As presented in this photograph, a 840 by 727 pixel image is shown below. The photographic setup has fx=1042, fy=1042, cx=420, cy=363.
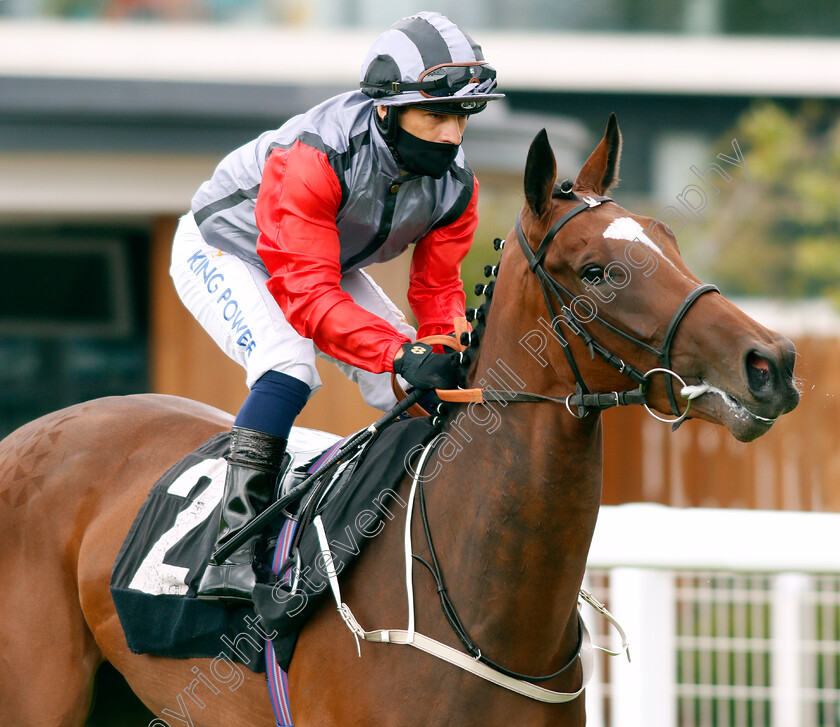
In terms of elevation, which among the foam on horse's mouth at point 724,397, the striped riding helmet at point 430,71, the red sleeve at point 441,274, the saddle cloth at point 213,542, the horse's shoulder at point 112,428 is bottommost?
the saddle cloth at point 213,542

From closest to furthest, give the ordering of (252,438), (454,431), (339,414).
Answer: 1. (454,431)
2. (252,438)
3. (339,414)

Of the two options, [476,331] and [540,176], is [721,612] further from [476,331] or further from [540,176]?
[540,176]

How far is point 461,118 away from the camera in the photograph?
2.62m

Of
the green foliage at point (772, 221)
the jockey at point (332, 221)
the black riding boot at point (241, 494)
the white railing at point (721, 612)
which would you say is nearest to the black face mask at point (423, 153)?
the jockey at point (332, 221)

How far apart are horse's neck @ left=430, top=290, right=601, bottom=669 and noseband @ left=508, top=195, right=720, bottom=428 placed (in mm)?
59

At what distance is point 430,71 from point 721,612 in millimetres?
2632

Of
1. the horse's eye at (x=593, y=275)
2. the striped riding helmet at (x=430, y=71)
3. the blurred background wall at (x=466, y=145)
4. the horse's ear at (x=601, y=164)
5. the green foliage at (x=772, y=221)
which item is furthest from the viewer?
the green foliage at (x=772, y=221)

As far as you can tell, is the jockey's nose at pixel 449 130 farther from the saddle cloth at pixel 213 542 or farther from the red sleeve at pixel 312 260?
the saddle cloth at pixel 213 542

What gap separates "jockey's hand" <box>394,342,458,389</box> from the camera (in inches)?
94.1

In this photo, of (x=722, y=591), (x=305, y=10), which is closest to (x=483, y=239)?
(x=305, y=10)

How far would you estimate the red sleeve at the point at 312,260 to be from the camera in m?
2.46

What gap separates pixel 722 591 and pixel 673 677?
1.34ft

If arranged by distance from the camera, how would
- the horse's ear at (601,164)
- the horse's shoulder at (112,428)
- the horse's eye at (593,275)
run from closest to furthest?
the horse's eye at (593,275), the horse's ear at (601,164), the horse's shoulder at (112,428)

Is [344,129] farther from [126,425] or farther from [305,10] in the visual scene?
[305,10]
